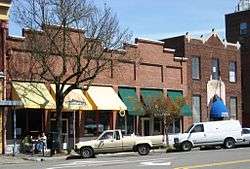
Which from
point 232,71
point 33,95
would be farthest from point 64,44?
point 232,71

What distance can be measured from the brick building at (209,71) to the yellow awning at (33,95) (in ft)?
51.9

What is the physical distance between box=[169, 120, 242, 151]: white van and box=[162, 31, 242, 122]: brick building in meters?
9.89

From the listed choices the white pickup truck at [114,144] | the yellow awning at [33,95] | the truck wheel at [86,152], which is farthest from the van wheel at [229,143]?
the yellow awning at [33,95]

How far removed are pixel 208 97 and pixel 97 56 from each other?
17631mm

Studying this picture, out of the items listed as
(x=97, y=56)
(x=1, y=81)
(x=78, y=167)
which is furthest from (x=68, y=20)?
(x=78, y=167)

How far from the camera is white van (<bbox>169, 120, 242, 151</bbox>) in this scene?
39.2m

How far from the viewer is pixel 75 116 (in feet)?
134

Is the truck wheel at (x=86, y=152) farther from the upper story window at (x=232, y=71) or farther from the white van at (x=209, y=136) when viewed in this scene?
the upper story window at (x=232, y=71)

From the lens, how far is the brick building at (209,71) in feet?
166

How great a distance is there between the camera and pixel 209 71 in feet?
172

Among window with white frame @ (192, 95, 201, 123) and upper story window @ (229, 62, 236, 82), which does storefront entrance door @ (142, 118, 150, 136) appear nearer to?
window with white frame @ (192, 95, 201, 123)

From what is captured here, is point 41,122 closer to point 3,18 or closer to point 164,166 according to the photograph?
point 3,18

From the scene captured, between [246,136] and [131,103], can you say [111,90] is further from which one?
[246,136]

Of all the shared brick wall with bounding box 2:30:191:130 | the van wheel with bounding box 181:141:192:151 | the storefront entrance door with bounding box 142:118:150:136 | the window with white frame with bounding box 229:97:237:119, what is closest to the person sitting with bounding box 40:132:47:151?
the shared brick wall with bounding box 2:30:191:130
